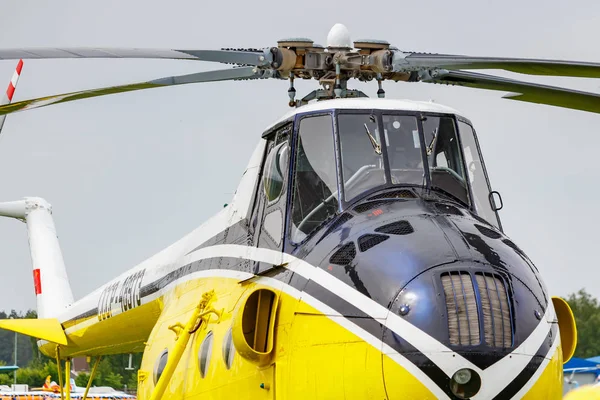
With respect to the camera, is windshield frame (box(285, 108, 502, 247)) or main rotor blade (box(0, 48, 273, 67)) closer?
windshield frame (box(285, 108, 502, 247))

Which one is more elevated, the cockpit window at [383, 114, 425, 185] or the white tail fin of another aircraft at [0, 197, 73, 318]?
the cockpit window at [383, 114, 425, 185]

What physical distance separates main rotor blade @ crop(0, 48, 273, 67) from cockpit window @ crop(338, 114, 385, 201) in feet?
4.63

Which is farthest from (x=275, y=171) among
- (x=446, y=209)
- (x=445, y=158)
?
(x=446, y=209)

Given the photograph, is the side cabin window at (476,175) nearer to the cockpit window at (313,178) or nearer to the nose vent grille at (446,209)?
the nose vent grille at (446,209)

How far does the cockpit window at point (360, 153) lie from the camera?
8422mm

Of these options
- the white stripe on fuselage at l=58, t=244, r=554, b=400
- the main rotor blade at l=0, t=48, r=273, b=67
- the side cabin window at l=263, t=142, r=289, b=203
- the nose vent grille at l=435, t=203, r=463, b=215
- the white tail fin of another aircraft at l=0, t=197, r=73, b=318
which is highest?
the main rotor blade at l=0, t=48, r=273, b=67

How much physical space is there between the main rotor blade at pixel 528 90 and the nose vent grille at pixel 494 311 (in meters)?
2.98

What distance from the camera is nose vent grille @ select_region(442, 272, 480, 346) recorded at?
6.77 metres

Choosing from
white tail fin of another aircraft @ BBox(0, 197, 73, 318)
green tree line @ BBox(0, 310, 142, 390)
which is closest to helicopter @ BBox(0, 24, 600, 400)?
white tail fin of another aircraft @ BBox(0, 197, 73, 318)

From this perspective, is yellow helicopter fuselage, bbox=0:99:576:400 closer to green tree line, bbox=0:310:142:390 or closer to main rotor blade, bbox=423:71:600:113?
main rotor blade, bbox=423:71:600:113

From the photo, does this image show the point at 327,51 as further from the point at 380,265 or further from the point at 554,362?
the point at 554,362

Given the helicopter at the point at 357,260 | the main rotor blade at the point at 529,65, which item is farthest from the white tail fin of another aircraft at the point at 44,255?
the main rotor blade at the point at 529,65

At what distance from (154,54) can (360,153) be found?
2.16 metres

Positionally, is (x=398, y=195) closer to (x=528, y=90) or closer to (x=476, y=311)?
(x=476, y=311)
